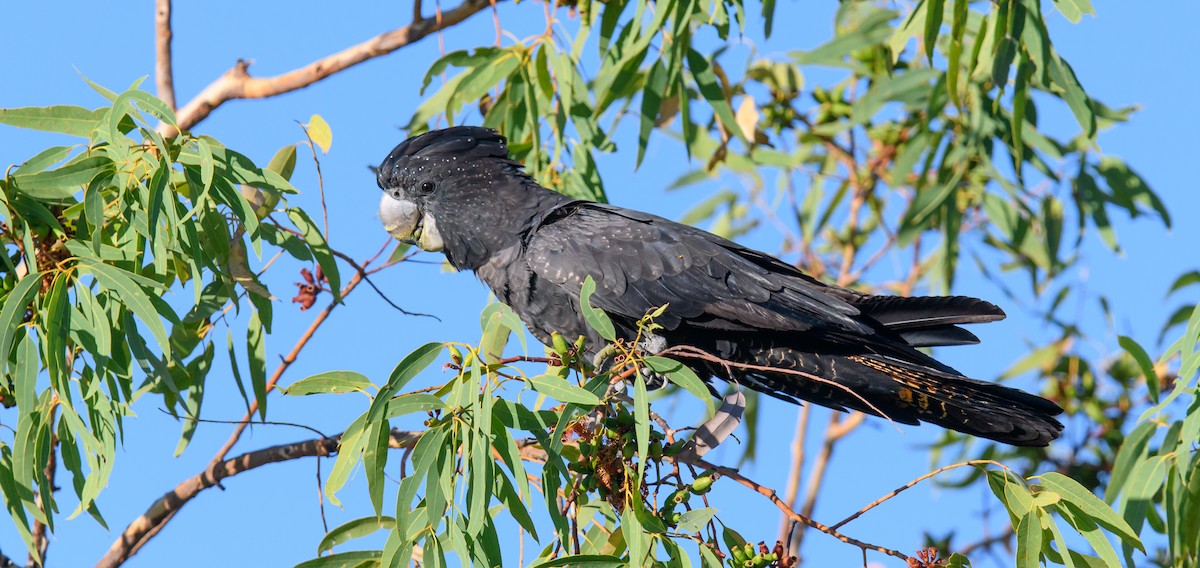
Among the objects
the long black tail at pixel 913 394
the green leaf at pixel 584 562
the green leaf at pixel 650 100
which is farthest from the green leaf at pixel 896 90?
the green leaf at pixel 584 562

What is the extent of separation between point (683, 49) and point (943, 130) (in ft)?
5.37

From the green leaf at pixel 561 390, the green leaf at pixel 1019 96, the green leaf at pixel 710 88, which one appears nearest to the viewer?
the green leaf at pixel 561 390

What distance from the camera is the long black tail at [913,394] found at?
9.31ft

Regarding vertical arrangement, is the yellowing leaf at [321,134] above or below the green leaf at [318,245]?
above

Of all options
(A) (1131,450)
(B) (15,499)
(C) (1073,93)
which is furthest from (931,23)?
(B) (15,499)

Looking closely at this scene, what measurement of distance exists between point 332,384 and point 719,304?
1.20 metres

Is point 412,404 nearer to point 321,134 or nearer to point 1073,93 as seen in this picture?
point 321,134

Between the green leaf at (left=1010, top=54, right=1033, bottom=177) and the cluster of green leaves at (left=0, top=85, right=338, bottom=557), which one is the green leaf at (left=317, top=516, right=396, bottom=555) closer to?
the cluster of green leaves at (left=0, top=85, right=338, bottom=557)

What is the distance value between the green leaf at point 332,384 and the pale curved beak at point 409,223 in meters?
1.20

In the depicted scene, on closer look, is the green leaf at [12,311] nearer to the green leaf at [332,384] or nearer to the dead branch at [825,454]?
the green leaf at [332,384]

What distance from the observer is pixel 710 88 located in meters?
3.62

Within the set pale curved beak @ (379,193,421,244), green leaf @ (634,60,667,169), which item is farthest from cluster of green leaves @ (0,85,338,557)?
green leaf @ (634,60,667,169)

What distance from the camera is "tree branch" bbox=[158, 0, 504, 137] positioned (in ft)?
12.6

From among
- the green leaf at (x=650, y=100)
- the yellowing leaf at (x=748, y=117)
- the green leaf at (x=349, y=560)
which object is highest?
the yellowing leaf at (x=748, y=117)
